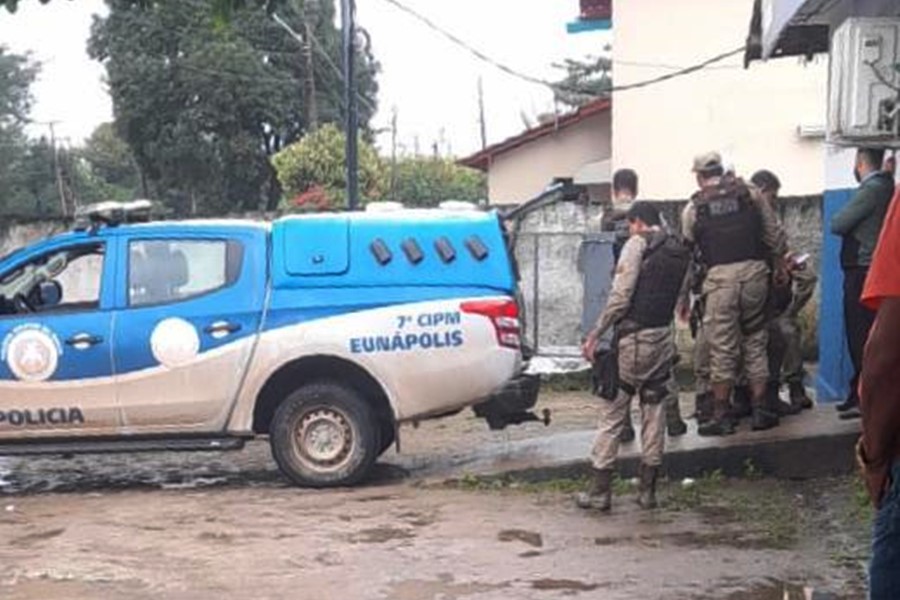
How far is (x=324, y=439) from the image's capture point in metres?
9.48

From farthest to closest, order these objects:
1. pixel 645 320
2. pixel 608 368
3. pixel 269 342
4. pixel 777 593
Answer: pixel 269 342
pixel 608 368
pixel 645 320
pixel 777 593

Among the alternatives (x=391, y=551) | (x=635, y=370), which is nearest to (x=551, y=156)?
(x=635, y=370)

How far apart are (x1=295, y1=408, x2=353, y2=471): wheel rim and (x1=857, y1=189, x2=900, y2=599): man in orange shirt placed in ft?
20.7

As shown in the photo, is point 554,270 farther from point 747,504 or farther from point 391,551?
point 391,551

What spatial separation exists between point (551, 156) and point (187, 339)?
60.0ft

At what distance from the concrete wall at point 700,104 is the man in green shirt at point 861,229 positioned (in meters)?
15.1

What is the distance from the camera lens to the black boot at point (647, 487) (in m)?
8.21

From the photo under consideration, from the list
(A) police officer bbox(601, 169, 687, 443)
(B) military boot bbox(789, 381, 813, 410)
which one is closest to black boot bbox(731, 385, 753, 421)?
(A) police officer bbox(601, 169, 687, 443)

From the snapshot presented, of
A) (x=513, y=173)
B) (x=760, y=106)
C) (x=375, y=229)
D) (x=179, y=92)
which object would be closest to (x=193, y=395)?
(x=375, y=229)

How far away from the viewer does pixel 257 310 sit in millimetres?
9430

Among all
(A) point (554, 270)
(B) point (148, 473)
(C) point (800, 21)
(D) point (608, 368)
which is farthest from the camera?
(A) point (554, 270)

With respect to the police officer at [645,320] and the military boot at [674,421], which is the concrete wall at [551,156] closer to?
the military boot at [674,421]

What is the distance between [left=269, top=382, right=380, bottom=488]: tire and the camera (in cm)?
943

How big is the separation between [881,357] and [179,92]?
33.0 m
